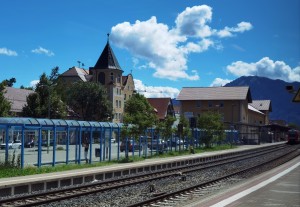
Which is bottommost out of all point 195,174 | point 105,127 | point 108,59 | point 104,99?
point 195,174

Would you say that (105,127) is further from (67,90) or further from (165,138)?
(67,90)

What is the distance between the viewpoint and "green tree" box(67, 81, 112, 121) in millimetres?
79750

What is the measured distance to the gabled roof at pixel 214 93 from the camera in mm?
93375

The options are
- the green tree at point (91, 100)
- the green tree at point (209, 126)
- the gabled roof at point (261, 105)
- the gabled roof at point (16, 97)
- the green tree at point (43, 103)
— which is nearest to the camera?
the green tree at point (209, 126)

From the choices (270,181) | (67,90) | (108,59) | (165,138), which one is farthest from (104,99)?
(270,181)

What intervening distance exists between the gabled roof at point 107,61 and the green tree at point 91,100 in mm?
14677

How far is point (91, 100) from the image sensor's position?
79938mm

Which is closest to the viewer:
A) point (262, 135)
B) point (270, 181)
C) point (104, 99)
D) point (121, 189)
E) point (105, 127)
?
point (121, 189)

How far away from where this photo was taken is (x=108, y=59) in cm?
9575

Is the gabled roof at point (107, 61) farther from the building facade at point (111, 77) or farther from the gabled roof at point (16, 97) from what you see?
the gabled roof at point (16, 97)

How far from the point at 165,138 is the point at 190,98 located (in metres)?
58.3

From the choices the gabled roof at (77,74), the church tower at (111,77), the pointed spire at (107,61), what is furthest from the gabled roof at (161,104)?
the pointed spire at (107,61)

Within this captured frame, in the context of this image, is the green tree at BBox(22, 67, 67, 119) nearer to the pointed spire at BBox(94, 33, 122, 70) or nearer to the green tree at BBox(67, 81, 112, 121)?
the green tree at BBox(67, 81, 112, 121)

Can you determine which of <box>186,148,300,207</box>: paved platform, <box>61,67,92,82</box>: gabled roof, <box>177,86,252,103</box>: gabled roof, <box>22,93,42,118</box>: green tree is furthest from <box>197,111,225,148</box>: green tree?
<box>61,67,92,82</box>: gabled roof
